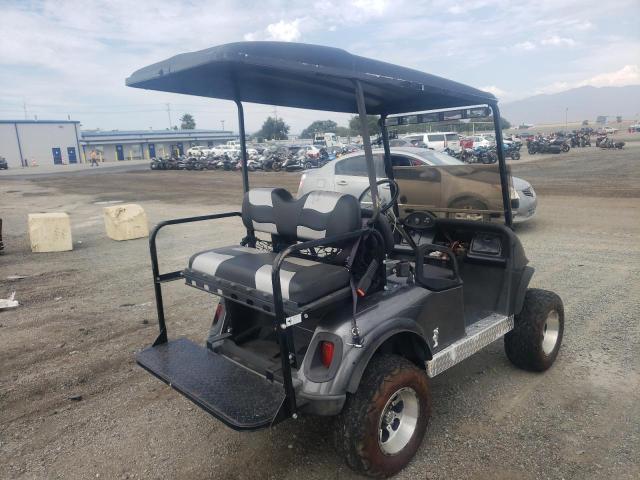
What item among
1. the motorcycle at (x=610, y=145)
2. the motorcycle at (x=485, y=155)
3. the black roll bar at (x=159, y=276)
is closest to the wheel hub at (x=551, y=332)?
the motorcycle at (x=485, y=155)

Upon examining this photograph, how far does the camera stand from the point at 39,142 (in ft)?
231

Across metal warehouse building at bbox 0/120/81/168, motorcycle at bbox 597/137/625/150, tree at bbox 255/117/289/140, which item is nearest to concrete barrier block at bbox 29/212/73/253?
motorcycle at bbox 597/137/625/150

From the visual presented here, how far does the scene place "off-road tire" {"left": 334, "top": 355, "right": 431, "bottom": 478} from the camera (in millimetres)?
2465

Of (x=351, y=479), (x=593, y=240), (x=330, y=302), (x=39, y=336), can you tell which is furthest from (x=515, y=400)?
(x=593, y=240)

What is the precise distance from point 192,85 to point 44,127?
3138 inches

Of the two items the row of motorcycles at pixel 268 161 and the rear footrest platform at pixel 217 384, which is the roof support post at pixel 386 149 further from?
the row of motorcycles at pixel 268 161

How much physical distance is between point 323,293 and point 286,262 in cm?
44

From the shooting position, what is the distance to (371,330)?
2.58 meters

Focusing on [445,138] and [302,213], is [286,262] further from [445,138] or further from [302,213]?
[445,138]

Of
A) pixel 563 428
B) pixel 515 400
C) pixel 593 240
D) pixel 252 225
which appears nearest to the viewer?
pixel 563 428

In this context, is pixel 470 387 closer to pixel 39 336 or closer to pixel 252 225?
pixel 252 225

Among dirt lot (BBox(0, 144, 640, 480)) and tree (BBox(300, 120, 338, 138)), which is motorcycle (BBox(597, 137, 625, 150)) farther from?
tree (BBox(300, 120, 338, 138))

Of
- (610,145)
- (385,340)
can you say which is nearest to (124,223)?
(385,340)

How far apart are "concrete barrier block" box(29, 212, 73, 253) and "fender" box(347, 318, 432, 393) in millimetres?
7858
